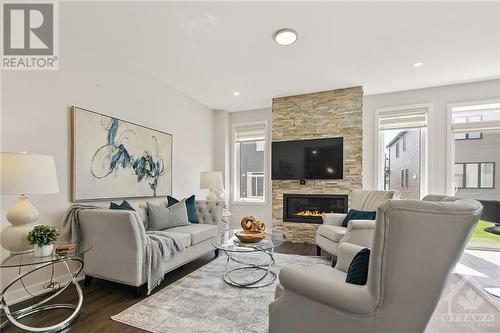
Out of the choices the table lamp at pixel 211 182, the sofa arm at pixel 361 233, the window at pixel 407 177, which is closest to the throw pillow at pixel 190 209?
the table lamp at pixel 211 182

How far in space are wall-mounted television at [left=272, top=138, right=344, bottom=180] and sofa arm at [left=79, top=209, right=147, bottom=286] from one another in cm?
296

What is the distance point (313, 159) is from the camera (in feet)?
14.4

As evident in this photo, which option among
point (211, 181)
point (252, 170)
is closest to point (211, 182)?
point (211, 181)

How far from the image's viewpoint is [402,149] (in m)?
4.37

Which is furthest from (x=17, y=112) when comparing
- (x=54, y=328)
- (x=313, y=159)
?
(x=313, y=159)

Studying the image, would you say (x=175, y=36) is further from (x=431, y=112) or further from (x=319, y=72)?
(x=431, y=112)

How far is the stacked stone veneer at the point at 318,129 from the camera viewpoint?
4152 millimetres

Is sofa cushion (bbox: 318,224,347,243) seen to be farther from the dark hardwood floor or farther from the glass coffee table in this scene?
the dark hardwood floor

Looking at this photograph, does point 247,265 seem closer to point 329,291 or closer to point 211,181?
point 211,181

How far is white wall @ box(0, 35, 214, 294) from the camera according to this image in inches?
84.6

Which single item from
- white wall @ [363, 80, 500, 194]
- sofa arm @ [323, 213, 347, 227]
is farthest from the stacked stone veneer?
sofa arm @ [323, 213, 347, 227]

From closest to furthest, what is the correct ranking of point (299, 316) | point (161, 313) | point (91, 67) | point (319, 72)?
point (299, 316)
point (161, 313)
point (91, 67)
point (319, 72)

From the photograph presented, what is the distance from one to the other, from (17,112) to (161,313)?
2.23m

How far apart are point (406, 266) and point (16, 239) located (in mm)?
2543
